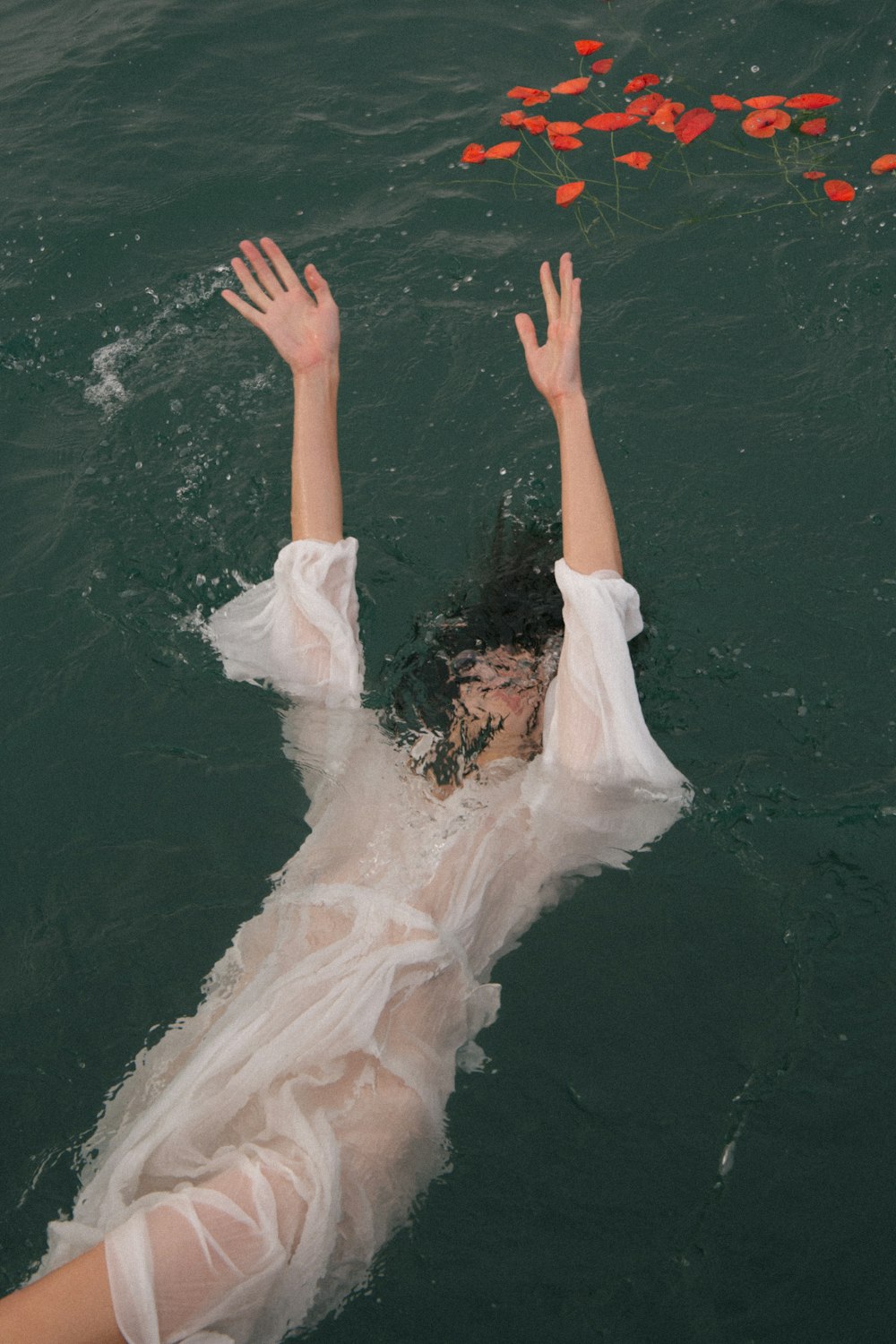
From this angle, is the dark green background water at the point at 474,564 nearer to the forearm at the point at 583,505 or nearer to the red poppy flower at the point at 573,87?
the red poppy flower at the point at 573,87

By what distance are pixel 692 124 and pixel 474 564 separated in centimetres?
361

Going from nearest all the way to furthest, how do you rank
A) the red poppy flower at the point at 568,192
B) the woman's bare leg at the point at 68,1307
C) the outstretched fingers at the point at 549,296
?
1. the woman's bare leg at the point at 68,1307
2. the outstretched fingers at the point at 549,296
3. the red poppy flower at the point at 568,192

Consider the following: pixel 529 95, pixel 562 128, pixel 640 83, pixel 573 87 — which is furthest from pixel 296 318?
pixel 640 83

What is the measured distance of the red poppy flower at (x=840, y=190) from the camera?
6.33 metres

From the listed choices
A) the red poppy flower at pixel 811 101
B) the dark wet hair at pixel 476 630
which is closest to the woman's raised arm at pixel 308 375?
the dark wet hair at pixel 476 630

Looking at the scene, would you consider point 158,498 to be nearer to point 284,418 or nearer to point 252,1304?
point 284,418

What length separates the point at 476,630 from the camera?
4.18 meters

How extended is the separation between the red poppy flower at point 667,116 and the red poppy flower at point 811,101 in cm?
60

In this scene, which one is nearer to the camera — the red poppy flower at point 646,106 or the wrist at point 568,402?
the wrist at point 568,402

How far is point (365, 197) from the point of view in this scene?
681 centimetres

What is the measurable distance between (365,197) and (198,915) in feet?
14.2

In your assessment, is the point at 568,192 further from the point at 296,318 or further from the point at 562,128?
the point at 296,318

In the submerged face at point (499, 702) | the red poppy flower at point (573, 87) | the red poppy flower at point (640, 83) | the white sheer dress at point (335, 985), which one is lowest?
the white sheer dress at point (335, 985)

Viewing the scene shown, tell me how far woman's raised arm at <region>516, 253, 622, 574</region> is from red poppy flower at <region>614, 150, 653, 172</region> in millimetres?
3035
